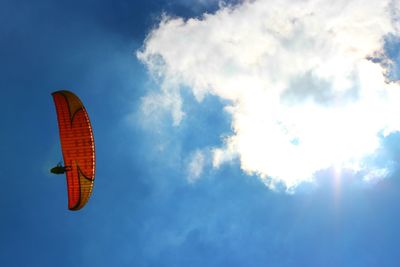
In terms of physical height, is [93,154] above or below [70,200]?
above

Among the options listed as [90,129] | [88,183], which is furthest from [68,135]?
[88,183]

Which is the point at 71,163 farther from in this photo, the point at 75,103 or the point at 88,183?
the point at 75,103

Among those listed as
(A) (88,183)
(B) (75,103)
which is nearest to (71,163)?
(A) (88,183)

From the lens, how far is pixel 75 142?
47125 millimetres

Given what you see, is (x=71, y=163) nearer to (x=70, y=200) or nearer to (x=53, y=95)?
(x=70, y=200)

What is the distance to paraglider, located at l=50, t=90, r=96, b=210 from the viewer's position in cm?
4638

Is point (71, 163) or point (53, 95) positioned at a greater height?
point (53, 95)

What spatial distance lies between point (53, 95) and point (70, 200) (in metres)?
11.6

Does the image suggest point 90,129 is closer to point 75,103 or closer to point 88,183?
point 75,103

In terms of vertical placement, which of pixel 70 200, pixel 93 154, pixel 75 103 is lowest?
pixel 70 200

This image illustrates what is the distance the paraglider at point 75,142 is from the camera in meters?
46.4

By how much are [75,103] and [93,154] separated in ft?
18.6

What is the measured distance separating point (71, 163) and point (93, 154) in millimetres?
3063

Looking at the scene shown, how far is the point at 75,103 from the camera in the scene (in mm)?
46406
